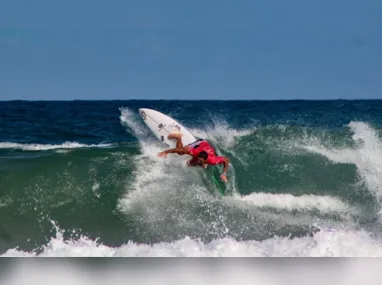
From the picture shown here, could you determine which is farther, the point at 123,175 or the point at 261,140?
the point at 261,140

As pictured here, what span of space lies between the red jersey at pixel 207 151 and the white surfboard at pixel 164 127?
0.98m

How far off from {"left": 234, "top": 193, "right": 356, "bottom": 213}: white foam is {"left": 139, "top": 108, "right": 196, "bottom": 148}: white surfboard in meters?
2.06

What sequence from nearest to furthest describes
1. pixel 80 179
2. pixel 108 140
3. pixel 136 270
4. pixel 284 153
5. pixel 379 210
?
pixel 136 270 < pixel 379 210 < pixel 80 179 < pixel 284 153 < pixel 108 140

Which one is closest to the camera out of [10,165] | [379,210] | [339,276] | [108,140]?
[339,276]

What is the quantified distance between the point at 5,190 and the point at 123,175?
2338mm

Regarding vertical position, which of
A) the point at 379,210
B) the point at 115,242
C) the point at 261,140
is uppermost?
the point at 261,140

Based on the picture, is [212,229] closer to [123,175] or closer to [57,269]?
[123,175]

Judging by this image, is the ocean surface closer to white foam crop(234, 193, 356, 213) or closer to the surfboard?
white foam crop(234, 193, 356, 213)

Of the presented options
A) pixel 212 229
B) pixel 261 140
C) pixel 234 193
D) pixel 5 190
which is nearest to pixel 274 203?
pixel 234 193

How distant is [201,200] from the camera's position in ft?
27.5

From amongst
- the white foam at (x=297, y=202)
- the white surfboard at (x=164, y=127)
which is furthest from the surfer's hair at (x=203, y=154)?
the white surfboard at (x=164, y=127)

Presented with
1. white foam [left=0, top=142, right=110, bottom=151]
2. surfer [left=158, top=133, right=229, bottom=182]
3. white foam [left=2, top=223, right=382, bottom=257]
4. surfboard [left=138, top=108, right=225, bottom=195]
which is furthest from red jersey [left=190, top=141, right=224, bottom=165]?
white foam [left=0, top=142, right=110, bottom=151]

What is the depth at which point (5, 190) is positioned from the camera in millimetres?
8648

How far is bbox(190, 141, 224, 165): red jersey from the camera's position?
8.59m
